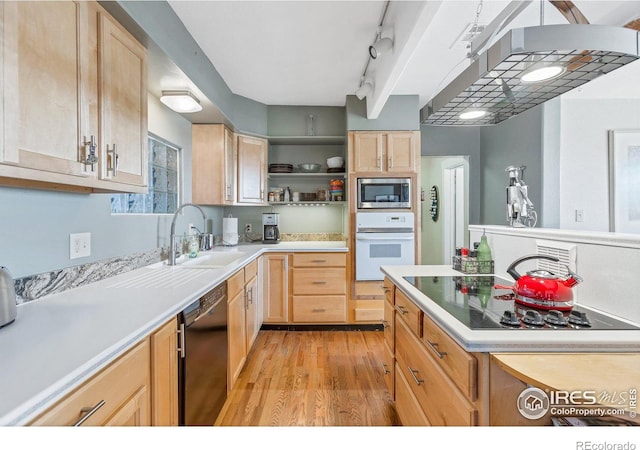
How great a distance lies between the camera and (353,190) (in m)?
3.30

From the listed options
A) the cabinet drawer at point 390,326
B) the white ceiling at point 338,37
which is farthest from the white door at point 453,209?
the cabinet drawer at point 390,326

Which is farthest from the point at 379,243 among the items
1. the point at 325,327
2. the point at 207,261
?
the point at 207,261

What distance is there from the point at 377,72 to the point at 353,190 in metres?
1.21

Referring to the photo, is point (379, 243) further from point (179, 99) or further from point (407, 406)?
point (179, 99)

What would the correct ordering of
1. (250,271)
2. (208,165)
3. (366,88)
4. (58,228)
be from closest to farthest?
(58,228) < (250,271) < (366,88) < (208,165)

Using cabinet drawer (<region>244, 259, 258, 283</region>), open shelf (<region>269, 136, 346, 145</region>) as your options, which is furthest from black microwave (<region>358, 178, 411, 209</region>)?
cabinet drawer (<region>244, 259, 258, 283</region>)

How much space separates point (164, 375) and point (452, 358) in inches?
41.0

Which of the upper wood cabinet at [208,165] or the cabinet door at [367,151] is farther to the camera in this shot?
the cabinet door at [367,151]

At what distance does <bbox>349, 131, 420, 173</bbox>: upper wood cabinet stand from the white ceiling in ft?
1.62

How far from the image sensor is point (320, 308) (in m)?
3.23

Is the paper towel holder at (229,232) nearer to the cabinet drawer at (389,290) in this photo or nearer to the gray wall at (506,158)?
the cabinet drawer at (389,290)

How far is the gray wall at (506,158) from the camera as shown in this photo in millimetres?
2924

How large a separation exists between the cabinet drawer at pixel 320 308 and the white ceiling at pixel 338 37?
2.09m

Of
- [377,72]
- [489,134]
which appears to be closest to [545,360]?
[377,72]
